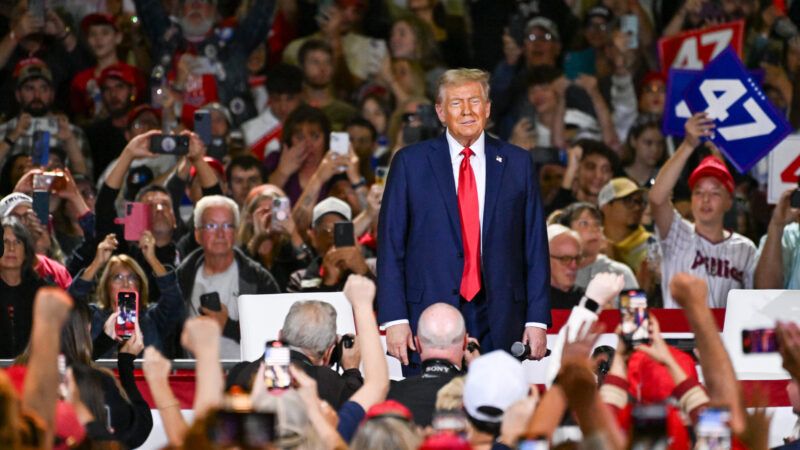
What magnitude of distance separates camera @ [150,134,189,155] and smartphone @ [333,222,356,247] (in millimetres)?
1222

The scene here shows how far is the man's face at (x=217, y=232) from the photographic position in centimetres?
934

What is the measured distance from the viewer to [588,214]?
9.94 meters

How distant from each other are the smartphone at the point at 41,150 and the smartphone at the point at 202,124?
0.88 m

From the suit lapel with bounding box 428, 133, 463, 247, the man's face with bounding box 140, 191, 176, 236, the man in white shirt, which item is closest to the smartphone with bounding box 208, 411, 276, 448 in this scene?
the suit lapel with bounding box 428, 133, 463, 247

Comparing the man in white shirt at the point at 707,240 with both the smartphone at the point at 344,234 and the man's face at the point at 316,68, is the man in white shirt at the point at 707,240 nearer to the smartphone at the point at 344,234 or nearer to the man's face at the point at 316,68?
the smartphone at the point at 344,234

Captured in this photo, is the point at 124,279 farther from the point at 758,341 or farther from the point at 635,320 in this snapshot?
the point at 758,341

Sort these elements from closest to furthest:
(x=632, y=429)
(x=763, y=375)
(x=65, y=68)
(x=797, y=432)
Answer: (x=632, y=429), (x=797, y=432), (x=763, y=375), (x=65, y=68)

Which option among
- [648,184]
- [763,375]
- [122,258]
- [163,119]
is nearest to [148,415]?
[122,258]

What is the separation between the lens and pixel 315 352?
653 cm

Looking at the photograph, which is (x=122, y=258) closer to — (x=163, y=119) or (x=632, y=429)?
(x=163, y=119)

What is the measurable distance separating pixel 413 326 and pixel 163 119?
4574mm

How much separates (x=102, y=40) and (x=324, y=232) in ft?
10.8

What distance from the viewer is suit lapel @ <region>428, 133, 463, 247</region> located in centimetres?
711

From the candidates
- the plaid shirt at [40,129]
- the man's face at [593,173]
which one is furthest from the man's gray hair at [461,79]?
the plaid shirt at [40,129]
